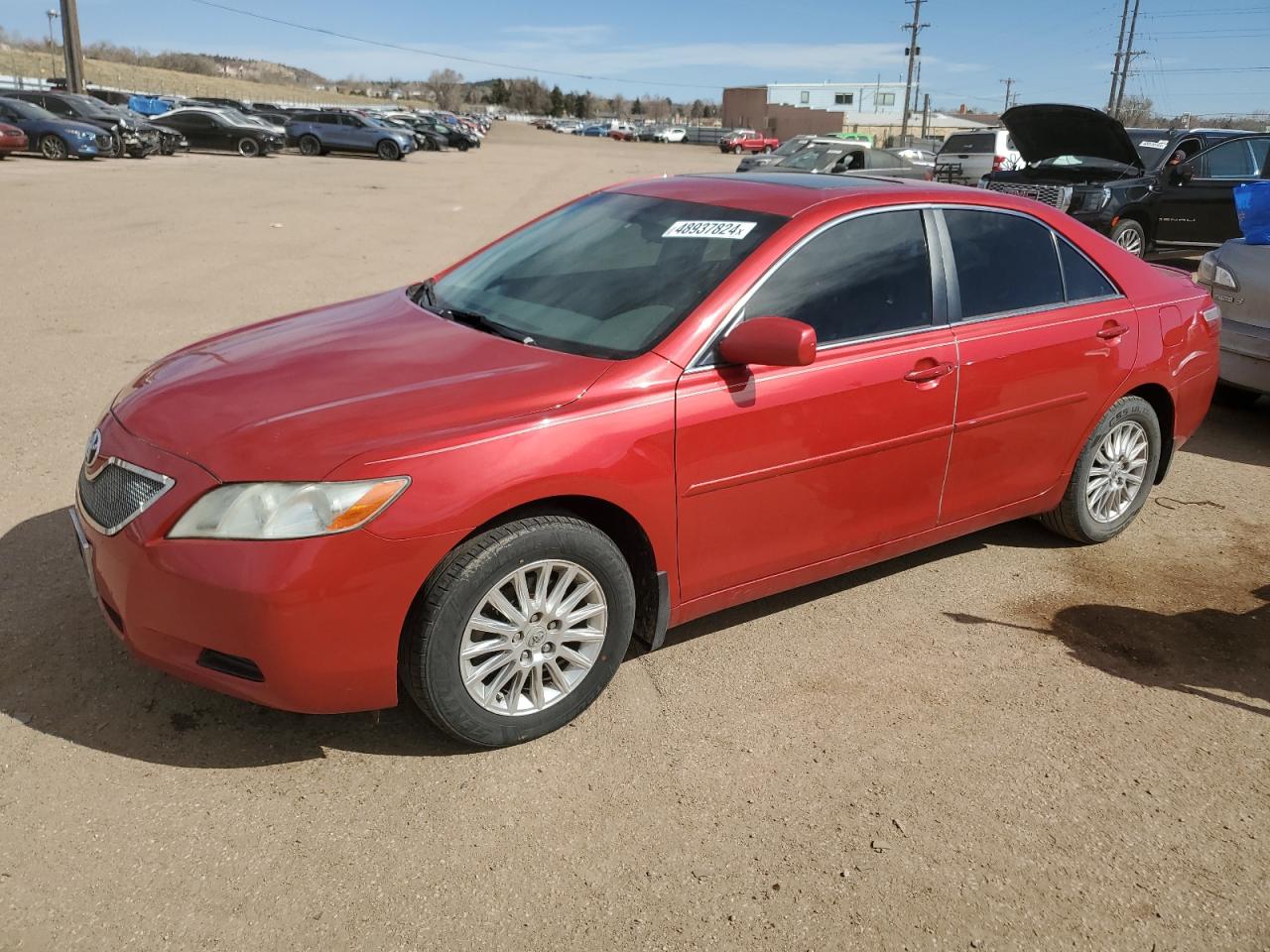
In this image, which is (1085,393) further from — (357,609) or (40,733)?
(40,733)

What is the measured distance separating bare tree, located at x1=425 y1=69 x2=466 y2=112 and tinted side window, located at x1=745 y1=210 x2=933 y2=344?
111m

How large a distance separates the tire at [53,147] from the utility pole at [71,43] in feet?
36.4

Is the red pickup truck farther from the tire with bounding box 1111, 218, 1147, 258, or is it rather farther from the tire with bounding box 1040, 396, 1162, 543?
the tire with bounding box 1040, 396, 1162, 543

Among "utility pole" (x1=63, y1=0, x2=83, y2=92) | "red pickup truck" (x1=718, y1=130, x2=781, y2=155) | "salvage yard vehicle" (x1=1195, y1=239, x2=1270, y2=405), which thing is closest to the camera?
"salvage yard vehicle" (x1=1195, y1=239, x2=1270, y2=405)

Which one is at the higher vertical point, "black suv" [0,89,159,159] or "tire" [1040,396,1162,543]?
"black suv" [0,89,159,159]

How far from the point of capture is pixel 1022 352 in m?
4.08

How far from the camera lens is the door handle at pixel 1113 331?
4.40 m

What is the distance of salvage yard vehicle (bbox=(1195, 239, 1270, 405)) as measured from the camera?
21.4ft

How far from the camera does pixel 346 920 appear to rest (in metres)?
2.48

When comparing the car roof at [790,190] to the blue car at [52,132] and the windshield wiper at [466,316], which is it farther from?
the blue car at [52,132]

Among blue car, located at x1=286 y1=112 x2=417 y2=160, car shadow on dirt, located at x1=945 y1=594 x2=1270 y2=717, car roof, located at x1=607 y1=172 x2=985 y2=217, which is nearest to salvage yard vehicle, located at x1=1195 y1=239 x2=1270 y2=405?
car shadow on dirt, located at x1=945 y1=594 x2=1270 y2=717

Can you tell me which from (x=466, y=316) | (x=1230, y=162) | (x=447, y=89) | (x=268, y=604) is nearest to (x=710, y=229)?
(x=466, y=316)

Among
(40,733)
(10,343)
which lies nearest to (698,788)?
(40,733)

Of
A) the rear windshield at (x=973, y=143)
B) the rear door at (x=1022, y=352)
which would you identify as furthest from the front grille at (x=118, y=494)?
the rear windshield at (x=973, y=143)
